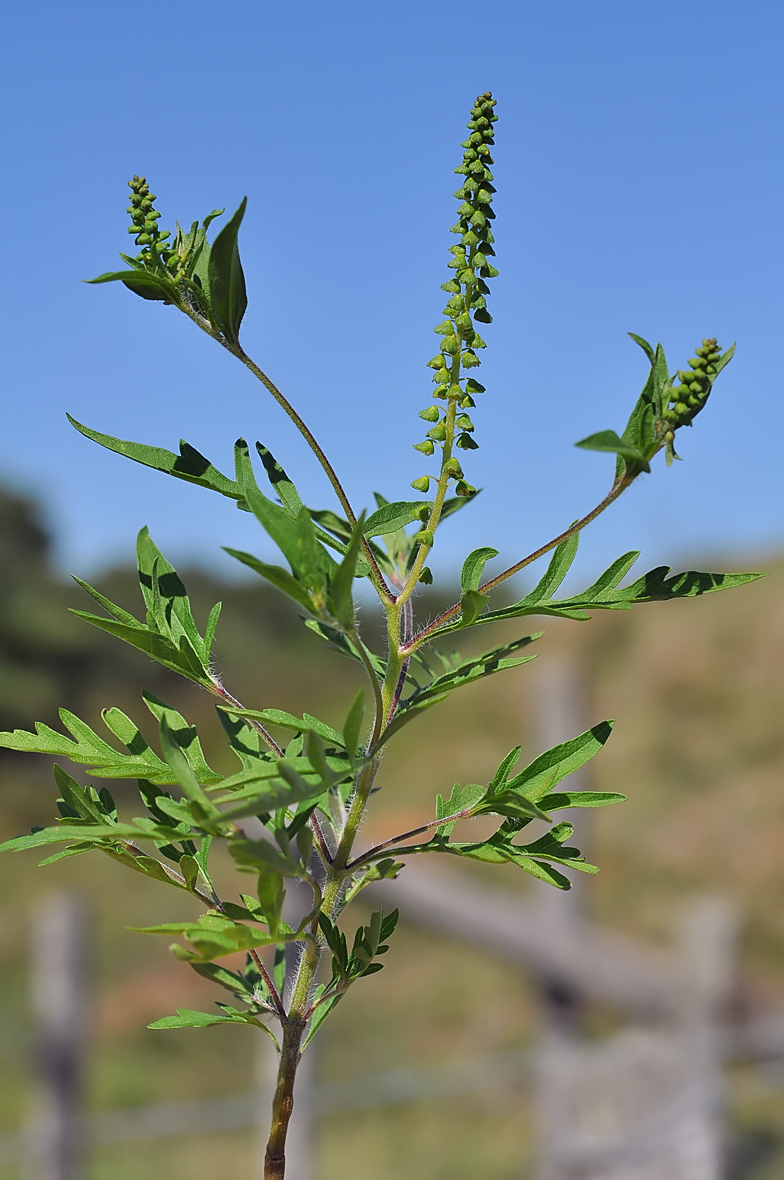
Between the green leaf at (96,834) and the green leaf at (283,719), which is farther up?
the green leaf at (283,719)

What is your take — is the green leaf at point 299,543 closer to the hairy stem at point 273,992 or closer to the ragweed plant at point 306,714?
the ragweed plant at point 306,714

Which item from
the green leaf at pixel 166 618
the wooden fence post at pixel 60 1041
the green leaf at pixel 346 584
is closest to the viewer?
the green leaf at pixel 346 584

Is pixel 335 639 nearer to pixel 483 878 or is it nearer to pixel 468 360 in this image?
pixel 468 360

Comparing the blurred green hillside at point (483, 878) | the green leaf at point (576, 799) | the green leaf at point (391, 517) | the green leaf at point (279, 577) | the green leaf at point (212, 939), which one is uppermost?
the green leaf at point (391, 517)

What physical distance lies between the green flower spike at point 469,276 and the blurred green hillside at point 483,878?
10.6 feet

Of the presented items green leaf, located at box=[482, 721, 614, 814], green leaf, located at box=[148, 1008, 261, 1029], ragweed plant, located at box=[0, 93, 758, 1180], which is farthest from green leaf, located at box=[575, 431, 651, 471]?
green leaf, located at box=[148, 1008, 261, 1029]

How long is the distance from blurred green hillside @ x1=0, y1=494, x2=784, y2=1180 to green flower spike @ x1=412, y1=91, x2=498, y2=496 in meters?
3.24

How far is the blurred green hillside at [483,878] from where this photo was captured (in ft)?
16.6

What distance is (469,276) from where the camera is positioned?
0.34m

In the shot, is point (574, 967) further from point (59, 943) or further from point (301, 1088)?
point (59, 943)

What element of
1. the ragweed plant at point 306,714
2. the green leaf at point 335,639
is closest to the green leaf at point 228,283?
the ragweed plant at point 306,714

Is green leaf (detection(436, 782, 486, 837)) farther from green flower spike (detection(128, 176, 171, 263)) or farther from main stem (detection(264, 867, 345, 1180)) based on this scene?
green flower spike (detection(128, 176, 171, 263))

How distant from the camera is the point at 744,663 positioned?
9445 millimetres

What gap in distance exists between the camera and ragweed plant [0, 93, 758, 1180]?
0.31 meters
